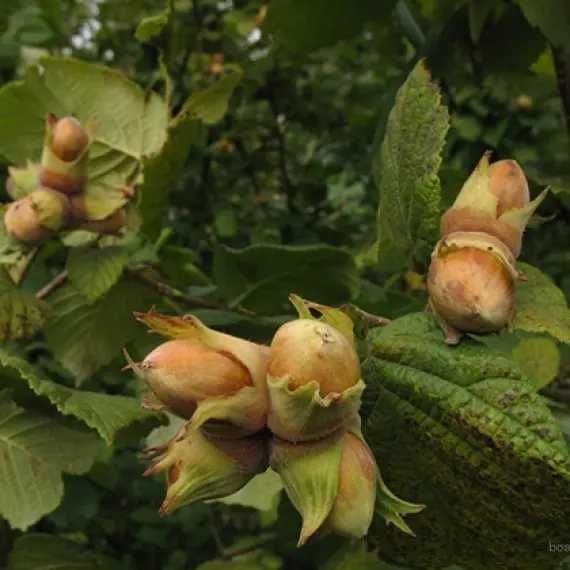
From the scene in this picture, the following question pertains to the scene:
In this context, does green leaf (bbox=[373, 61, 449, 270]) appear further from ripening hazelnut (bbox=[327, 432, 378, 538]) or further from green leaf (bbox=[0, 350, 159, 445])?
green leaf (bbox=[0, 350, 159, 445])

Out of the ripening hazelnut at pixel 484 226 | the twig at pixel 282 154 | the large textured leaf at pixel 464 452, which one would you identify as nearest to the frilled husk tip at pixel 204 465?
the large textured leaf at pixel 464 452

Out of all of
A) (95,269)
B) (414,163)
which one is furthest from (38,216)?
(414,163)

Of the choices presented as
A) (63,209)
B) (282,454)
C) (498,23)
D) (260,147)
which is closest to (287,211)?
(260,147)

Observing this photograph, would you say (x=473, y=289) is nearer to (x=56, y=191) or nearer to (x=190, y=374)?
(x=190, y=374)

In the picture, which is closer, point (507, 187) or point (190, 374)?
point (190, 374)

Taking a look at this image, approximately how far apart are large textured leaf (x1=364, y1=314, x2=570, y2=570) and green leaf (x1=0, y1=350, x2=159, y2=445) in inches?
13.7

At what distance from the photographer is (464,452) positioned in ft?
2.58

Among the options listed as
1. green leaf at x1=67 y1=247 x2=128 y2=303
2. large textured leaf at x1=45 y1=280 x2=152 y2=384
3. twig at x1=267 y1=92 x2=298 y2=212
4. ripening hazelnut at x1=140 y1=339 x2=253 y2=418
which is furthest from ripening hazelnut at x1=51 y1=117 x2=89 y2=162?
twig at x1=267 y1=92 x2=298 y2=212

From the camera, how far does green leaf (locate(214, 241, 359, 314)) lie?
1.31 meters

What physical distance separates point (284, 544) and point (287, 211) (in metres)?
1.35

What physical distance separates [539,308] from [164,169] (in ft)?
2.03

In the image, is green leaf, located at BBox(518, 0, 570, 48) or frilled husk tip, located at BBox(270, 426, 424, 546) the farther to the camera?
green leaf, located at BBox(518, 0, 570, 48)

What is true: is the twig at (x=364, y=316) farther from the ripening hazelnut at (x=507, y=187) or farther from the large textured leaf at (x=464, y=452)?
the ripening hazelnut at (x=507, y=187)

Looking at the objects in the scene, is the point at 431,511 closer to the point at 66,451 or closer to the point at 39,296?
the point at 66,451
